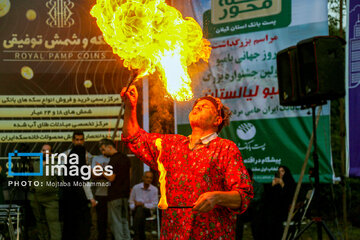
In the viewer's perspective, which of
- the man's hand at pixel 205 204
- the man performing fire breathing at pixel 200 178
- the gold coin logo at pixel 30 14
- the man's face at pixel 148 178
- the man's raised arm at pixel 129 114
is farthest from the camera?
the gold coin logo at pixel 30 14

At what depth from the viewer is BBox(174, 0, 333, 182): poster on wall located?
7289 millimetres

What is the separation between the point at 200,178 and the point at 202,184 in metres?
0.04

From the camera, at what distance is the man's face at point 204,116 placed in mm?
3035

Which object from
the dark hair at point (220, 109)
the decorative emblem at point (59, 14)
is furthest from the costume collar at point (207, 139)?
the decorative emblem at point (59, 14)

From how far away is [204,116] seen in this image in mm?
3039

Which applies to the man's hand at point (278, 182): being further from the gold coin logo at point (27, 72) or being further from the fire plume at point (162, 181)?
the gold coin logo at point (27, 72)

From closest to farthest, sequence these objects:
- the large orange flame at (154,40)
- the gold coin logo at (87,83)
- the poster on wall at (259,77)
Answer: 1. the large orange flame at (154,40)
2. the poster on wall at (259,77)
3. the gold coin logo at (87,83)

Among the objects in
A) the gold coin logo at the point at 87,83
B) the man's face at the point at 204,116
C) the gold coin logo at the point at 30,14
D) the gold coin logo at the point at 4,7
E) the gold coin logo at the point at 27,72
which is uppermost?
the gold coin logo at the point at 4,7

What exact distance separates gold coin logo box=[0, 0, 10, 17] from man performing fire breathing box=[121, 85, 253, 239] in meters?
6.47

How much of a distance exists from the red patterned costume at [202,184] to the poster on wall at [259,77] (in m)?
4.52

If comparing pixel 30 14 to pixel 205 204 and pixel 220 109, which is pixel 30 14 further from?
pixel 205 204

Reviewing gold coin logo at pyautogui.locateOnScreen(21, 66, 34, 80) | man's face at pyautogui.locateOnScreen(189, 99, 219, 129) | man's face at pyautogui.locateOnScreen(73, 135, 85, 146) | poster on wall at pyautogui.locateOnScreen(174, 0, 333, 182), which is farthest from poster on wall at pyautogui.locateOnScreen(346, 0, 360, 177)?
gold coin logo at pyautogui.locateOnScreen(21, 66, 34, 80)

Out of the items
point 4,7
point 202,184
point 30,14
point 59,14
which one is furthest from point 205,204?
point 4,7

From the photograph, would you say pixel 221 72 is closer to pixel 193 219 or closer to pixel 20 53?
pixel 20 53
